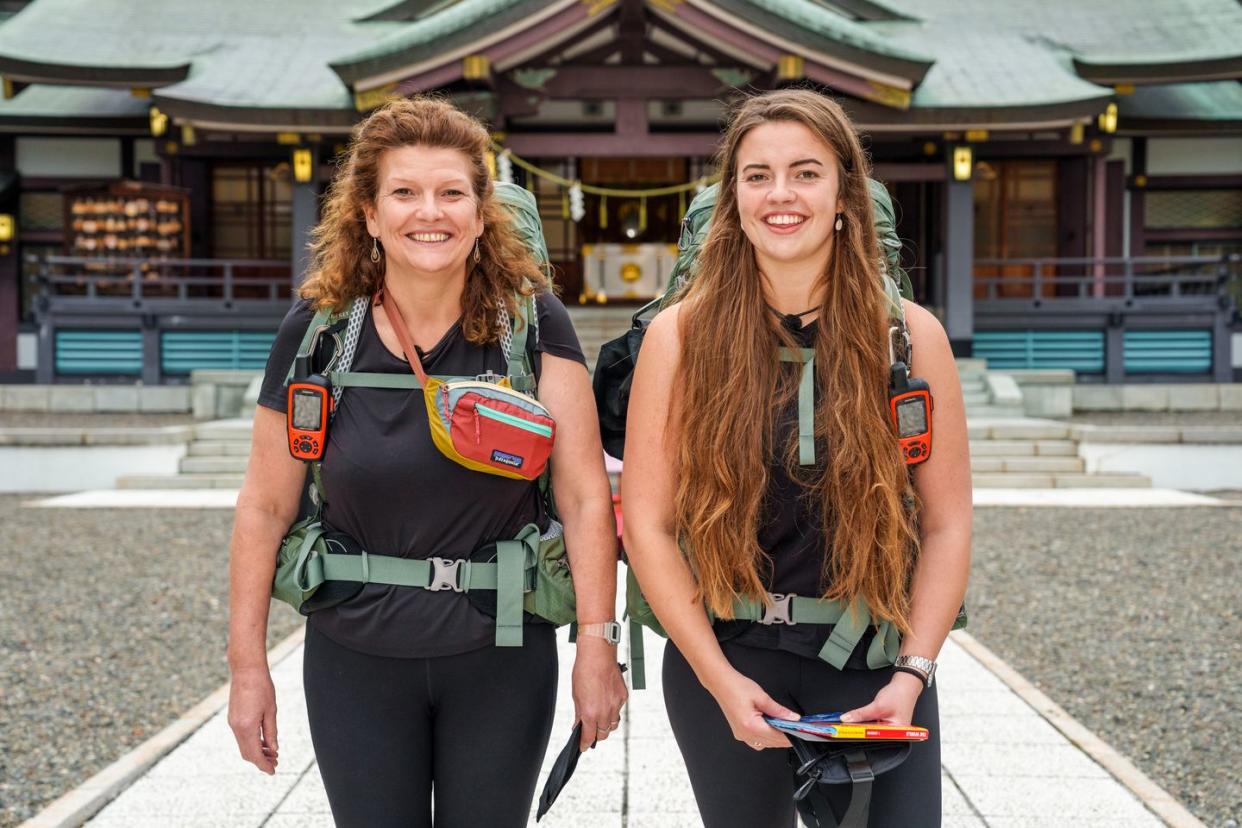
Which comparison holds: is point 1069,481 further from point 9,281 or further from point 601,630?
point 9,281

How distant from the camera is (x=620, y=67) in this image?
13477 mm

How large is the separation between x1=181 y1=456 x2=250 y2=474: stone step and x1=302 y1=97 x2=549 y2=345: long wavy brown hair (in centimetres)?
938

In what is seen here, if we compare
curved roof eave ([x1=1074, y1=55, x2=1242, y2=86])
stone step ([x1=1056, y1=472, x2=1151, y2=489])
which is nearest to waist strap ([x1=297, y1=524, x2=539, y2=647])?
stone step ([x1=1056, y1=472, x2=1151, y2=489])

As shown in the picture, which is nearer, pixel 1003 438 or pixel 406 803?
pixel 406 803

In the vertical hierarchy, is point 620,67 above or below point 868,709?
above

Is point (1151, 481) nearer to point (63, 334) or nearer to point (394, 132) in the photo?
point (394, 132)

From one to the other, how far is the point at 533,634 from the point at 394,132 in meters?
0.93

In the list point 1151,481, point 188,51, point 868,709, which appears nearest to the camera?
point 868,709

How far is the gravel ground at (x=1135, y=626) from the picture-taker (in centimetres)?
403

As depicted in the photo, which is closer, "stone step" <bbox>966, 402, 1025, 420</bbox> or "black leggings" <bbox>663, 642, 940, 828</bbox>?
"black leggings" <bbox>663, 642, 940, 828</bbox>

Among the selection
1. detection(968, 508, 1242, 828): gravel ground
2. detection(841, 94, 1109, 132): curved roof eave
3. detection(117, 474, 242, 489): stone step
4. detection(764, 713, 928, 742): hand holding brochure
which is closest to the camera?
detection(764, 713, 928, 742): hand holding brochure

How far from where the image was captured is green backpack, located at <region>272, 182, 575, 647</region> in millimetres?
1935

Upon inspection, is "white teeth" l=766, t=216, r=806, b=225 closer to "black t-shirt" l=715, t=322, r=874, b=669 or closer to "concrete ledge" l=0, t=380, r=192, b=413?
"black t-shirt" l=715, t=322, r=874, b=669

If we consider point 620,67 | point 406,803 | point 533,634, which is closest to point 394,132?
point 533,634
